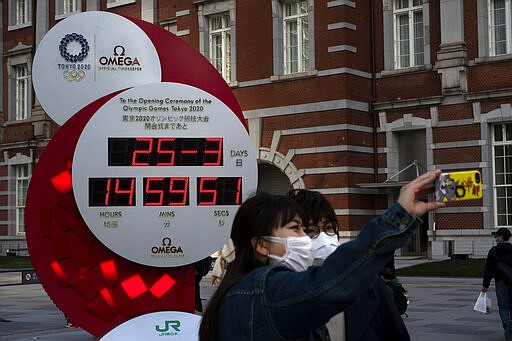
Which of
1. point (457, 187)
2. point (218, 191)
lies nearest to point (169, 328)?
point (218, 191)

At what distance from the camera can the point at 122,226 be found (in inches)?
349

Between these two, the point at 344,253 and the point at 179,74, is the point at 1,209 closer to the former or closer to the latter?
the point at 179,74

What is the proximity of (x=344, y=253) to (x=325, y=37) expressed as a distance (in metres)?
27.4

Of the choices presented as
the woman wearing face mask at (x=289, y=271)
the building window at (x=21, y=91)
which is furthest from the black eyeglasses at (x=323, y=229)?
the building window at (x=21, y=91)

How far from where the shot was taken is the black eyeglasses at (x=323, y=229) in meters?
4.23

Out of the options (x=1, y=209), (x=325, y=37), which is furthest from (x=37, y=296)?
(x=1, y=209)

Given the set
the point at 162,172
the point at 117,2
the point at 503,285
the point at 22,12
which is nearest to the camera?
the point at 162,172

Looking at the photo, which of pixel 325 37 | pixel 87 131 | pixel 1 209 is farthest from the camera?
pixel 1 209

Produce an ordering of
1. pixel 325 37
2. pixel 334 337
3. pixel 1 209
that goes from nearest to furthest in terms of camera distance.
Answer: pixel 334 337 → pixel 325 37 → pixel 1 209

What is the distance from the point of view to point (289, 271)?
8.83 ft

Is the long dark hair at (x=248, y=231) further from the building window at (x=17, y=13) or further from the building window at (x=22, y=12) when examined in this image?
the building window at (x=17, y=13)

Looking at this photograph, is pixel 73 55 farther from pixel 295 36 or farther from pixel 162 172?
pixel 295 36

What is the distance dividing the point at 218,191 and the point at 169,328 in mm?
1568

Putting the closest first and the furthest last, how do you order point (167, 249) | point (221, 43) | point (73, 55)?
point (167, 249), point (73, 55), point (221, 43)
